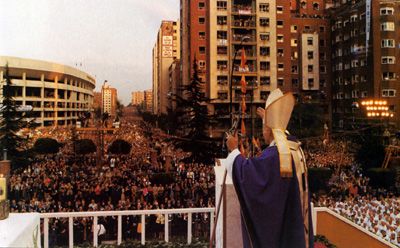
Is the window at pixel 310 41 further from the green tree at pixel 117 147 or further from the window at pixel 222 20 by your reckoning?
the green tree at pixel 117 147

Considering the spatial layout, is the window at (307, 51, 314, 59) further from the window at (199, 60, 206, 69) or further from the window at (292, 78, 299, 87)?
the window at (199, 60, 206, 69)

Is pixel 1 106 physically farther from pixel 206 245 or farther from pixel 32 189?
pixel 206 245

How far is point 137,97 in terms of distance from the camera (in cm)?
512

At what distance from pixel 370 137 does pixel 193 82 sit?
295 cm

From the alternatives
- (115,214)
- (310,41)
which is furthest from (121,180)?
(310,41)

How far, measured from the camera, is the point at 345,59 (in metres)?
5.96

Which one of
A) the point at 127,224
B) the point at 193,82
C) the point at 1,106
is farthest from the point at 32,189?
the point at 193,82

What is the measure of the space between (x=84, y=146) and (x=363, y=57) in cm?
463

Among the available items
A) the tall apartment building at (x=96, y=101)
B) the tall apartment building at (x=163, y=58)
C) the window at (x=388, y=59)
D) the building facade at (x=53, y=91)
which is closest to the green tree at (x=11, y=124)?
the building facade at (x=53, y=91)

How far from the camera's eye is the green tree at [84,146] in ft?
16.9

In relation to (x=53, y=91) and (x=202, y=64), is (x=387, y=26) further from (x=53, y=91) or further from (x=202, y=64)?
(x=53, y=91)

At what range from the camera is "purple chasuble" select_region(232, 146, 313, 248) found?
1.51 m

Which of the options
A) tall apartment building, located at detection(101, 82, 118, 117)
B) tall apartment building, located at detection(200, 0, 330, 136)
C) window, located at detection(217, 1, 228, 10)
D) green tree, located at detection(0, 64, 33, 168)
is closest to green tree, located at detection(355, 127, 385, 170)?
tall apartment building, located at detection(200, 0, 330, 136)

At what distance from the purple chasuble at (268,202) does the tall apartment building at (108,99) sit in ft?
12.1
